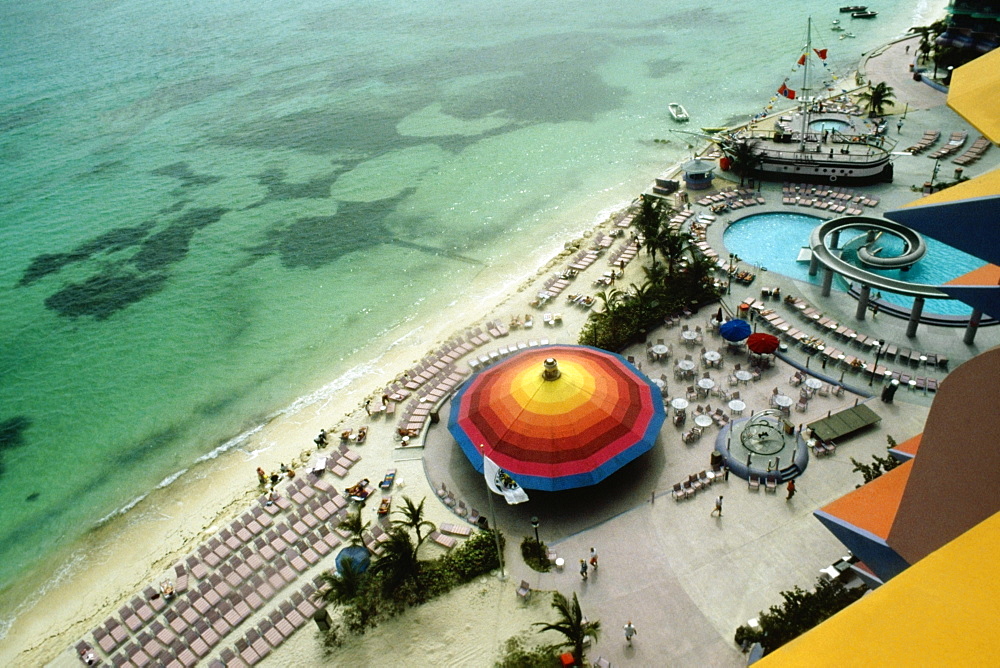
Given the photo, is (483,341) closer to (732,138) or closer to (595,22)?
(732,138)

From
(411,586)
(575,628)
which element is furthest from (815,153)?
(411,586)

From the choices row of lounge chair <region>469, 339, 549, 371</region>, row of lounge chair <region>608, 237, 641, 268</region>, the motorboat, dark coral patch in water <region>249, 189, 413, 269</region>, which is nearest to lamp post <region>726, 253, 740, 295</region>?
row of lounge chair <region>608, 237, 641, 268</region>

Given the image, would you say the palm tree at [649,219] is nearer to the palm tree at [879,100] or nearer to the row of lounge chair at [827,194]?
the row of lounge chair at [827,194]

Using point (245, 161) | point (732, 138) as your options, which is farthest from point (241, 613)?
point (245, 161)

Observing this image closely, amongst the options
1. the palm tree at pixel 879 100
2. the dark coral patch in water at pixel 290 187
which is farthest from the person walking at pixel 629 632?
the palm tree at pixel 879 100

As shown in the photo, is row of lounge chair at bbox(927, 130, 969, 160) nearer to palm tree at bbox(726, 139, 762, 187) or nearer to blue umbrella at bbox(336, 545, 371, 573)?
palm tree at bbox(726, 139, 762, 187)
